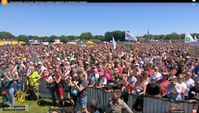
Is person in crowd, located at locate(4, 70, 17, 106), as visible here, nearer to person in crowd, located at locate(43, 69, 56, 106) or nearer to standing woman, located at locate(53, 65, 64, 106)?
person in crowd, located at locate(43, 69, 56, 106)

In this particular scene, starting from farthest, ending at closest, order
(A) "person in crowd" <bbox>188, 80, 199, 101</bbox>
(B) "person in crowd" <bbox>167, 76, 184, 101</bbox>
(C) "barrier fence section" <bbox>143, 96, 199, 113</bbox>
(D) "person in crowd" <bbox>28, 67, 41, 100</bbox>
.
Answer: (D) "person in crowd" <bbox>28, 67, 41, 100</bbox>
(B) "person in crowd" <bbox>167, 76, 184, 101</bbox>
(A) "person in crowd" <bbox>188, 80, 199, 101</bbox>
(C) "barrier fence section" <bbox>143, 96, 199, 113</bbox>

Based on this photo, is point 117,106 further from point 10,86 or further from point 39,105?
point 39,105

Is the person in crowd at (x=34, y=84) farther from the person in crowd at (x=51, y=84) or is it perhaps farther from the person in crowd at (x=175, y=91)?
the person in crowd at (x=175, y=91)

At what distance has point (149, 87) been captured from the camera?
1167cm

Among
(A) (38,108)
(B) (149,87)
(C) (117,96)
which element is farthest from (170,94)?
(A) (38,108)

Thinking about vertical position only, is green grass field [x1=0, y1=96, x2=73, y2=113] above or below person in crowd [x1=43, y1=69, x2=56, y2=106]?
below

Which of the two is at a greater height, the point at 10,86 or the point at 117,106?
the point at 117,106

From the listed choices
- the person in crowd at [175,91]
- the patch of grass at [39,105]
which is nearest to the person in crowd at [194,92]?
the person in crowd at [175,91]

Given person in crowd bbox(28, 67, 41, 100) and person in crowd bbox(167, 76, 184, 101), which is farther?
person in crowd bbox(28, 67, 41, 100)

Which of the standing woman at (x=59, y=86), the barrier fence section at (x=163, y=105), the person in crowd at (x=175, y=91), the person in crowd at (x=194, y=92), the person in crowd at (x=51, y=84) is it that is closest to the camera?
the barrier fence section at (x=163, y=105)

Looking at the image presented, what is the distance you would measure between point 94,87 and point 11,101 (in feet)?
11.7

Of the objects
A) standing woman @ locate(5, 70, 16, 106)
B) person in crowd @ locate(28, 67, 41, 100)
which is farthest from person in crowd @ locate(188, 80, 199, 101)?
person in crowd @ locate(28, 67, 41, 100)

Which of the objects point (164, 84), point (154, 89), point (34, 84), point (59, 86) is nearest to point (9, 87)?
point (59, 86)

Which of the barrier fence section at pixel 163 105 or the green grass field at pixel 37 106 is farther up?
the barrier fence section at pixel 163 105
